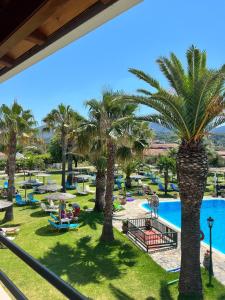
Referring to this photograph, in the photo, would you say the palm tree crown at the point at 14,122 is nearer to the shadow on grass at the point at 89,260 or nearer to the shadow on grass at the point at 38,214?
the shadow on grass at the point at 38,214

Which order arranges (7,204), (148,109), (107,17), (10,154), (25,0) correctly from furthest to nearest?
(10,154) → (7,204) → (148,109) → (25,0) → (107,17)

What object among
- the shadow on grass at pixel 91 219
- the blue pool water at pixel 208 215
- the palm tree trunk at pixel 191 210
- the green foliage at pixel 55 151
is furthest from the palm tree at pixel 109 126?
the green foliage at pixel 55 151

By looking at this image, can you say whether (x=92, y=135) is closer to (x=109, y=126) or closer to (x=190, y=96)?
A: (x=109, y=126)

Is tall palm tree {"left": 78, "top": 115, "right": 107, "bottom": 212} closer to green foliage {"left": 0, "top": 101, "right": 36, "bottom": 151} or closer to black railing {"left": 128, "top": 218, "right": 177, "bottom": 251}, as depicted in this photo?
green foliage {"left": 0, "top": 101, "right": 36, "bottom": 151}

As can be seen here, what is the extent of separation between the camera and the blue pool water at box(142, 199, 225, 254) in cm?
1873

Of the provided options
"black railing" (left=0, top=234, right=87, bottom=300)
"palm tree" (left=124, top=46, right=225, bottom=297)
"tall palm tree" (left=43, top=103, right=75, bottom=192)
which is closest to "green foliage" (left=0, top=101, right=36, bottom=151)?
"tall palm tree" (left=43, top=103, right=75, bottom=192)

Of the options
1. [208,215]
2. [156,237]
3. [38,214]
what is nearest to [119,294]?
[156,237]

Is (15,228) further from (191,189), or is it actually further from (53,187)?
(191,189)

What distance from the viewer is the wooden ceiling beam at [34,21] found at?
1.83 m

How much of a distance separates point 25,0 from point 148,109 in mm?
9587

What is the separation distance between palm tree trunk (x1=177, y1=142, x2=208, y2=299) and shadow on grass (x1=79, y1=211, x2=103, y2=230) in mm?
8570

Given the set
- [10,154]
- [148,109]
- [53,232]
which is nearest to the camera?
[148,109]

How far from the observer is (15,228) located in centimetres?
1752

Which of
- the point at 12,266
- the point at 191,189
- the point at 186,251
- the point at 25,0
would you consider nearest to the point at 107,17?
the point at 25,0
